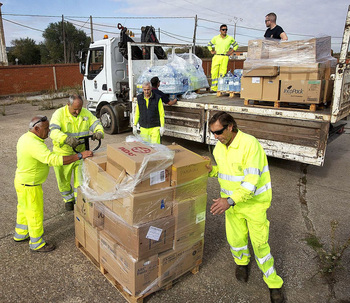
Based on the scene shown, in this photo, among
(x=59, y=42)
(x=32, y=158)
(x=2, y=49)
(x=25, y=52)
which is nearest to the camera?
(x=32, y=158)

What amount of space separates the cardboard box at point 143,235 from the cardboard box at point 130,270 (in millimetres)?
49

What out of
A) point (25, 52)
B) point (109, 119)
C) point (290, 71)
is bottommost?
point (109, 119)

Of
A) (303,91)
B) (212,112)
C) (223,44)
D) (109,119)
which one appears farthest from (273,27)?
(109,119)

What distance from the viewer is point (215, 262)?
328 cm

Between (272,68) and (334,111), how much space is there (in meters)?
1.25

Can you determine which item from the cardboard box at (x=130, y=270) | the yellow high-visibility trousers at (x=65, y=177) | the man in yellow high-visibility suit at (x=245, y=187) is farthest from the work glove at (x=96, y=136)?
the man in yellow high-visibility suit at (x=245, y=187)

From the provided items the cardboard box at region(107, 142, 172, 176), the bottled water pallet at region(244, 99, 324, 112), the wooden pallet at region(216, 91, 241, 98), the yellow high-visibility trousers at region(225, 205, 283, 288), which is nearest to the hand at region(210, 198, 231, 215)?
the yellow high-visibility trousers at region(225, 205, 283, 288)

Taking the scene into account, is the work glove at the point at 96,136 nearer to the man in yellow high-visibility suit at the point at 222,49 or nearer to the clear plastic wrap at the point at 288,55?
the clear plastic wrap at the point at 288,55

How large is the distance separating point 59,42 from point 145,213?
46.2 metres

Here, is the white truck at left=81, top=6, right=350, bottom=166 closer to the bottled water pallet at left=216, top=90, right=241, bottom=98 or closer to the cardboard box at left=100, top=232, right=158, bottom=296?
the bottled water pallet at left=216, top=90, right=241, bottom=98

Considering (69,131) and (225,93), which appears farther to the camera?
(225,93)

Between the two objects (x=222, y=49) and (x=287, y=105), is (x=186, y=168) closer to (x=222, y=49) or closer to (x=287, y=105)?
(x=287, y=105)

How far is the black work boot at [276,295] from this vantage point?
2674 mm

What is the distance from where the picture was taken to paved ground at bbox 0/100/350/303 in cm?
280
